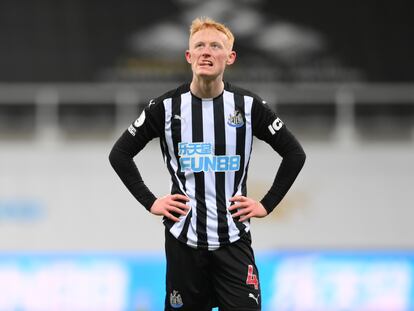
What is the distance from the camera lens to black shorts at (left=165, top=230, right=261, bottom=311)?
3939 mm

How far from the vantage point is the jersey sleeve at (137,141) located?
399 centimetres

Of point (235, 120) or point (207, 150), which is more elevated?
point (235, 120)

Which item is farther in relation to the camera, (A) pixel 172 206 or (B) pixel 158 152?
(B) pixel 158 152

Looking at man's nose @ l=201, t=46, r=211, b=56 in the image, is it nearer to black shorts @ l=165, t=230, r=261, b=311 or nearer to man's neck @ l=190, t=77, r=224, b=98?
man's neck @ l=190, t=77, r=224, b=98

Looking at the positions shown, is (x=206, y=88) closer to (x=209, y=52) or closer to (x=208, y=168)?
(x=209, y=52)

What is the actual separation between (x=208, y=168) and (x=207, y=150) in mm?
75

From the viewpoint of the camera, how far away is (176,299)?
Result: 4.00 meters

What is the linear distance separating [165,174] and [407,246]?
2.95 m

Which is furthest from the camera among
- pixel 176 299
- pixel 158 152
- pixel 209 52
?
pixel 158 152

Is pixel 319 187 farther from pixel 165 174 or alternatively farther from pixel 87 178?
pixel 87 178

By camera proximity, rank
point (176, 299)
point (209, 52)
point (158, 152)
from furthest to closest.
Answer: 1. point (158, 152)
2. point (176, 299)
3. point (209, 52)

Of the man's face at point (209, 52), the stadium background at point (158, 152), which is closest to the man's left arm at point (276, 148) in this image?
the man's face at point (209, 52)

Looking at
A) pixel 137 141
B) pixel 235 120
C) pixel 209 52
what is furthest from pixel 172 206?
pixel 209 52

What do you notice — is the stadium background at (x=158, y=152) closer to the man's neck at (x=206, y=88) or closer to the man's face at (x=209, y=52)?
the man's neck at (x=206, y=88)
